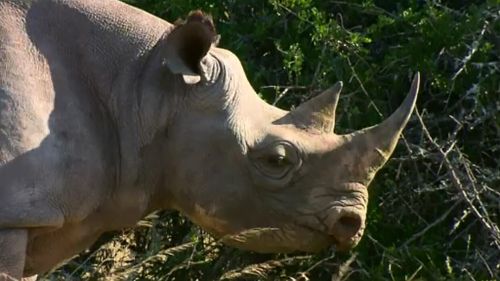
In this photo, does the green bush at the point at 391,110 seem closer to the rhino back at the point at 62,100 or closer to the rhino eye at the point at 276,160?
the rhino eye at the point at 276,160

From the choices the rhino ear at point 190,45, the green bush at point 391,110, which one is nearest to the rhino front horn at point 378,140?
the rhino ear at point 190,45

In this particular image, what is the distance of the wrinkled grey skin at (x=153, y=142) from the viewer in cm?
579

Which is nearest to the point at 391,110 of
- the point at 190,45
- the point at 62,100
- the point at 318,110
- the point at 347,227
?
the point at 318,110

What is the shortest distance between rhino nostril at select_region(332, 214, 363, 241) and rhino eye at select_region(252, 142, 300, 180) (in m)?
0.26

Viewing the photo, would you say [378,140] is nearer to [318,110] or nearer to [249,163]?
[318,110]

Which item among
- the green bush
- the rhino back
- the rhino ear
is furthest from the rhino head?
the green bush

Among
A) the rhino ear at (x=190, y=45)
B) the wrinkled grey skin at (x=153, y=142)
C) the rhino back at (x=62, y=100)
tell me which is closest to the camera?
the rhino back at (x=62, y=100)

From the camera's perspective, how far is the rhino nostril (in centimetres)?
613

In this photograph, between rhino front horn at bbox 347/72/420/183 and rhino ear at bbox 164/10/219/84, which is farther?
rhino front horn at bbox 347/72/420/183

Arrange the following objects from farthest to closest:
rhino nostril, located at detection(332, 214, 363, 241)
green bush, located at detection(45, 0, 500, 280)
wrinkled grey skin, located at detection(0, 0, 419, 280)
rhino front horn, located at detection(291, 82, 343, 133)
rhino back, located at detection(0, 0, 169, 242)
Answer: green bush, located at detection(45, 0, 500, 280), rhino front horn, located at detection(291, 82, 343, 133), rhino nostril, located at detection(332, 214, 363, 241), wrinkled grey skin, located at detection(0, 0, 419, 280), rhino back, located at detection(0, 0, 169, 242)

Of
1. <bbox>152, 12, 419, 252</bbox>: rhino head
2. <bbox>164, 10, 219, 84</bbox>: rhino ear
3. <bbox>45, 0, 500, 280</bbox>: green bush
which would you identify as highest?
<bbox>164, 10, 219, 84</bbox>: rhino ear

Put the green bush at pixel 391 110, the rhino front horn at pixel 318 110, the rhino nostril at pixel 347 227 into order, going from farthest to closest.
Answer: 1. the green bush at pixel 391 110
2. the rhino front horn at pixel 318 110
3. the rhino nostril at pixel 347 227

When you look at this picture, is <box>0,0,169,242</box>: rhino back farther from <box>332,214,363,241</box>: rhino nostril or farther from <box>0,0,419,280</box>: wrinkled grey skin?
<box>332,214,363,241</box>: rhino nostril

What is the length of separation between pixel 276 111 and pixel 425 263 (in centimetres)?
159
